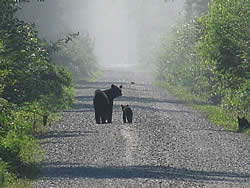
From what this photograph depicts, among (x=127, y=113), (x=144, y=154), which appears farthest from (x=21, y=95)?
(x=144, y=154)

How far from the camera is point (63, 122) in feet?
74.1

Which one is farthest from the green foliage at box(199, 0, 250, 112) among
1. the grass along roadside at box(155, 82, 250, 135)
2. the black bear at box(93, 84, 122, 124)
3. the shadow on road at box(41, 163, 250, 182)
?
the shadow on road at box(41, 163, 250, 182)

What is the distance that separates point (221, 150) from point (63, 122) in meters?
7.52

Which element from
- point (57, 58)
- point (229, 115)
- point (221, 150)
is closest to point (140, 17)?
point (57, 58)

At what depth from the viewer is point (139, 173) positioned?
42.8ft

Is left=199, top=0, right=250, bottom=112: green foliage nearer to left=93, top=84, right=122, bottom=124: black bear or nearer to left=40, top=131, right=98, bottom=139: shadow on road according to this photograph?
left=40, top=131, right=98, bottom=139: shadow on road

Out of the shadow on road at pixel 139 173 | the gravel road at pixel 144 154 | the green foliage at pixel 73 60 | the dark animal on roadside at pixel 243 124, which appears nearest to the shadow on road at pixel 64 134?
the gravel road at pixel 144 154

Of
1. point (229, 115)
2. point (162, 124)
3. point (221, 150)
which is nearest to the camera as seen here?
point (221, 150)

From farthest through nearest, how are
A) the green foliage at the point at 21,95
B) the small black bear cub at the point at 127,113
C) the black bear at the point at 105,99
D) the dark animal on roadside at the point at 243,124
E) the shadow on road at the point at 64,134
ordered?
1. the dark animal on roadside at the point at 243,124
2. the small black bear cub at the point at 127,113
3. the shadow on road at the point at 64,134
4. the black bear at the point at 105,99
5. the green foliage at the point at 21,95

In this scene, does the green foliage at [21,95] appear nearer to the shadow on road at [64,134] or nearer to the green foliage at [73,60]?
the shadow on road at [64,134]

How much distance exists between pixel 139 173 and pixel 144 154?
8.26 ft

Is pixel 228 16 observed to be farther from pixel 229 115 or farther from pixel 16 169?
pixel 16 169

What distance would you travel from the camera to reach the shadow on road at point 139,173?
1286 cm

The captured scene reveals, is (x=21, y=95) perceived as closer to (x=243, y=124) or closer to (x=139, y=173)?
(x=139, y=173)
